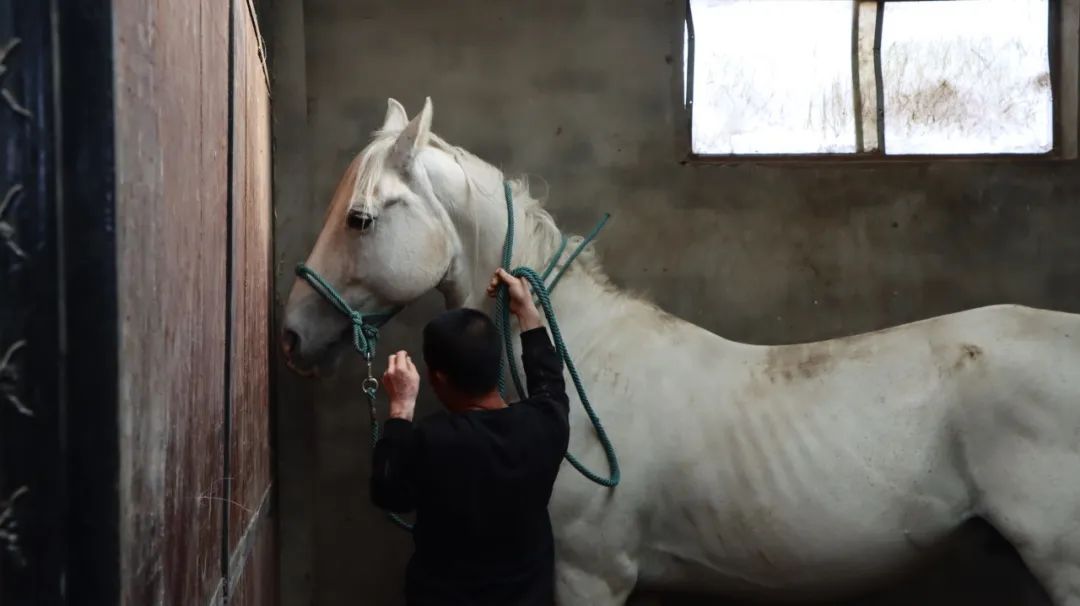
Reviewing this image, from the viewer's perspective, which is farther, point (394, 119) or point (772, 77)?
point (772, 77)

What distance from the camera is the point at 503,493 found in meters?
1.40

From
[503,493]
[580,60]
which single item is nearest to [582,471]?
[503,493]

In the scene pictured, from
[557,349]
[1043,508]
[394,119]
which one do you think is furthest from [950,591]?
[394,119]

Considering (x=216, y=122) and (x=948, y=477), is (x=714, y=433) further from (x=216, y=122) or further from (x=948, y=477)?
(x=216, y=122)

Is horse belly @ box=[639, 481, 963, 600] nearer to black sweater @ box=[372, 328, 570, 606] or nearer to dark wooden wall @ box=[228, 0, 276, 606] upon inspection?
black sweater @ box=[372, 328, 570, 606]

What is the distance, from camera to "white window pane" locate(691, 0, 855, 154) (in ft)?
8.91

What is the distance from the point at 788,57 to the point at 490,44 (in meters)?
0.93

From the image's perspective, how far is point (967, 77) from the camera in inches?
108

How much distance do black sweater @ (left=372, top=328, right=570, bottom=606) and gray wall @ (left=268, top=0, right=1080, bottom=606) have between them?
1.20 metres

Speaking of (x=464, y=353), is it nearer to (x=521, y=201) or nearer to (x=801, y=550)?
(x=521, y=201)

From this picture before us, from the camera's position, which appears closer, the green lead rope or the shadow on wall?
the green lead rope

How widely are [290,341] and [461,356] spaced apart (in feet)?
2.48

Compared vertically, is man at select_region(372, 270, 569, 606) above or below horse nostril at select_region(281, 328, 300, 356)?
below

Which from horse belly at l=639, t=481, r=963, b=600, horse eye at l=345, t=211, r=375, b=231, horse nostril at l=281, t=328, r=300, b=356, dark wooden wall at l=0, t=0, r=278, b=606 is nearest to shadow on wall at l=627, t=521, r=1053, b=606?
horse belly at l=639, t=481, r=963, b=600
